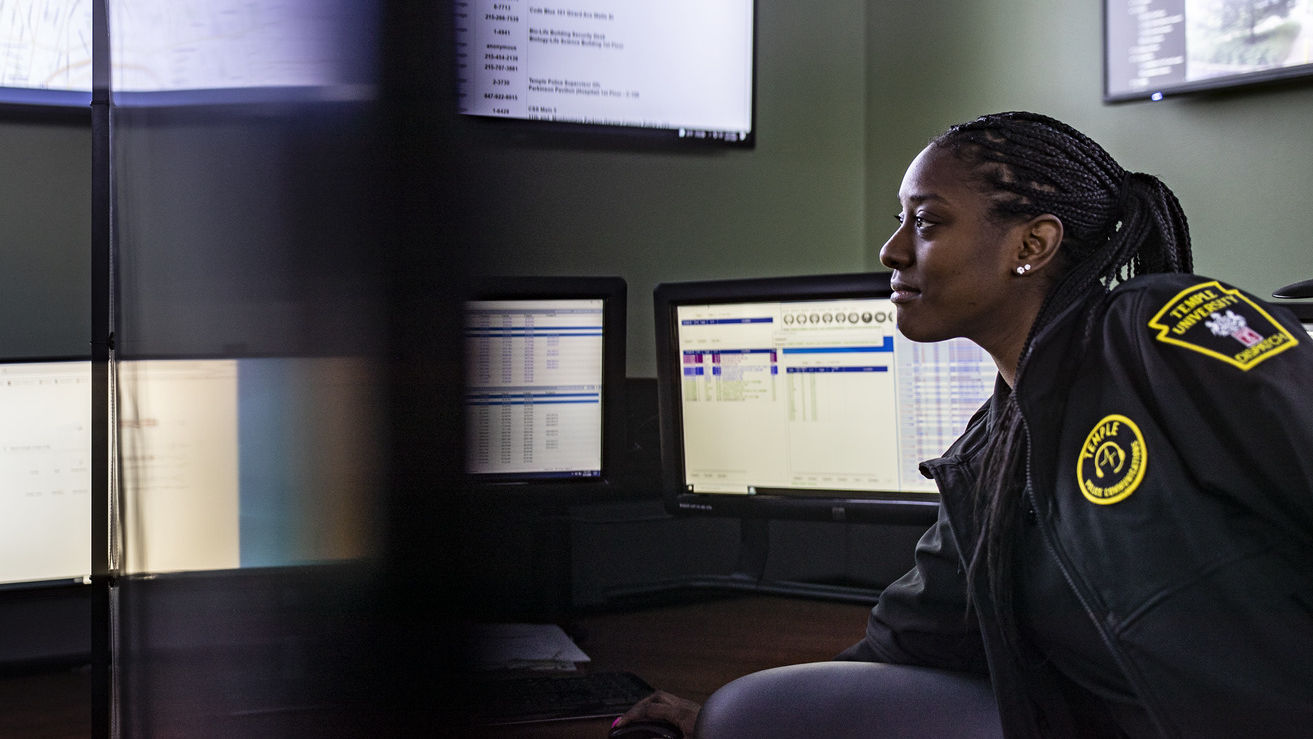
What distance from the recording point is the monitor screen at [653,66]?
73.9 inches

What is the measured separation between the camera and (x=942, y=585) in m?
0.96

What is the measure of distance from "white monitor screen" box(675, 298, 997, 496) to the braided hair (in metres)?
0.42

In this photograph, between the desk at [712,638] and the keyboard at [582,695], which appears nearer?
the keyboard at [582,695]

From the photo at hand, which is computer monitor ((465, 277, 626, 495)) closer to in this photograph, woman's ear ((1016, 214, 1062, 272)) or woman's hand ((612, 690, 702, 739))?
woman's hand ((612, 690, 702, 739))

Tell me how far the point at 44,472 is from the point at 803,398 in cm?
94

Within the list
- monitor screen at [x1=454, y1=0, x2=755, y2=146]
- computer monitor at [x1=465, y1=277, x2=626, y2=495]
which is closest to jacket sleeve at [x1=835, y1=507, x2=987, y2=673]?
computer monitor at [x1=465, y1=277, x2=626, y2=495]

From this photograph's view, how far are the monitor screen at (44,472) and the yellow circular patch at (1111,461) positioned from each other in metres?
1.13

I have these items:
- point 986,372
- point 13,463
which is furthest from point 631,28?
point 13,463

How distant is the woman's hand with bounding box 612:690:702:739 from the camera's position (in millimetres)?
936

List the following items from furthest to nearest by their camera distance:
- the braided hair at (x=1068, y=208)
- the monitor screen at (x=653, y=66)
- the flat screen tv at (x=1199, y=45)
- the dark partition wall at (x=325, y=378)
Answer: the monitor screen at (x=653, y=66), the flat screen tv at (x=1199, y=45), the braided hair at (x=1068, y=208), the dark partition wall at (x=325, y=378)

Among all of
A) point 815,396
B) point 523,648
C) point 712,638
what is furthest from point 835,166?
point 523,648

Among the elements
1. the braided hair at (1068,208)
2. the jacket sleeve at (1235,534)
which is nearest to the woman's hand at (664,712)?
the braided hair at (1068,208)

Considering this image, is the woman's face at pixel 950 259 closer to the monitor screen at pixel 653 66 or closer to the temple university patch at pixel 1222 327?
the temple university patch at pixel 1222 327

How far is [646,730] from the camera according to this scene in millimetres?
930
